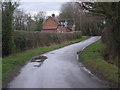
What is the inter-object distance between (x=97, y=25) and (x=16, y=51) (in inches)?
2409

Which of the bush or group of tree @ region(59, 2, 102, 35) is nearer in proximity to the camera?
the bush

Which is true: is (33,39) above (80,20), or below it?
below

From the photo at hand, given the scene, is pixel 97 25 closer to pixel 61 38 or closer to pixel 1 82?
pixel 61 38

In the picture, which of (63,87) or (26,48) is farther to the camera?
(26,48)

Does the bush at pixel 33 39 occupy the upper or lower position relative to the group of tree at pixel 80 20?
lower

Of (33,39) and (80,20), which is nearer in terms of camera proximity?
(33,39)

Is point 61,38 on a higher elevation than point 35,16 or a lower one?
lower

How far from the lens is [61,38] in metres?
45.0

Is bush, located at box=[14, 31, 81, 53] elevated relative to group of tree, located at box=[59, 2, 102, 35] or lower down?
lower down

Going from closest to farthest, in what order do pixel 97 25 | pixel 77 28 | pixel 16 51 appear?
pixel 16 51
pixel 97 25
pixel 77 28

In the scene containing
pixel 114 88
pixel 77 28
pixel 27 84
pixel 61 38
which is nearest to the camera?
pixel 114 88

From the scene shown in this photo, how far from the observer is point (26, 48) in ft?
88.4

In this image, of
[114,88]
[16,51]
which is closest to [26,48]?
[16,51]

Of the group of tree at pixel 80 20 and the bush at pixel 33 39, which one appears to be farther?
the group of tree at pixel 80 20
